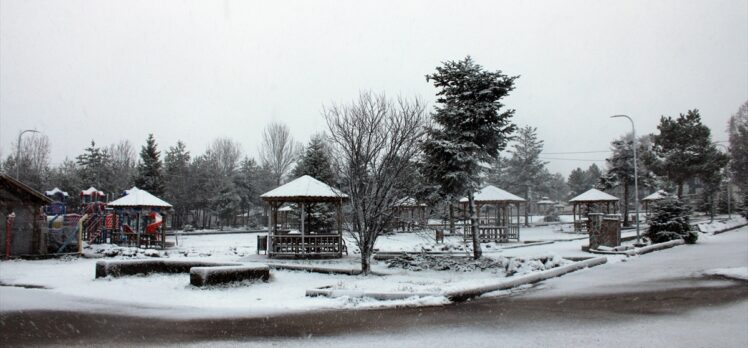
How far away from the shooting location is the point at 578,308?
9922 millimetres

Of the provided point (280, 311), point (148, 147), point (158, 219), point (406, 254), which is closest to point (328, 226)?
point (158, 219)

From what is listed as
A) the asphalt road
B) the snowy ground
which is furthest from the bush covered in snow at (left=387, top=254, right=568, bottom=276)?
the asphalt road

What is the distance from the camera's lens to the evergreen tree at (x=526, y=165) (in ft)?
217

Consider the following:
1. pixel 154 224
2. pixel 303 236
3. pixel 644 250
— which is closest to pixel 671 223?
pixel 644 250

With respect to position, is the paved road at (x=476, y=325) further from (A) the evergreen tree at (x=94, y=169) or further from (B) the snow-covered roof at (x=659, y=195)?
(A) the evergreen tree at (x=94, y=169)

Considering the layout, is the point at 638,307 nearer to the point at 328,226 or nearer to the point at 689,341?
the point at 689,341

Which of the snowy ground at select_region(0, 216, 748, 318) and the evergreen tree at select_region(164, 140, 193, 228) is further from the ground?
the evergreen tree at select_region(164, 140, 193, 228)

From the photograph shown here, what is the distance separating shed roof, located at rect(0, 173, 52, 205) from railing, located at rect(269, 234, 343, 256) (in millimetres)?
9855

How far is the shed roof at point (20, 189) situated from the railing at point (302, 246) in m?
9.86

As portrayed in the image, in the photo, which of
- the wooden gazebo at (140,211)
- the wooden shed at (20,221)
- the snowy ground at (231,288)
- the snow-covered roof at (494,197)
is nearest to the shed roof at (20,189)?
the wooden shed at (20,221)

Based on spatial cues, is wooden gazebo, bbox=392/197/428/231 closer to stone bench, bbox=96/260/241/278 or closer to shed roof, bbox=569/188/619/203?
stone bench, bbox=96/260/241/278

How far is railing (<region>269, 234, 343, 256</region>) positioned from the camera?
21.5 m

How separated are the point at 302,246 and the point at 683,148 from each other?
4384cm

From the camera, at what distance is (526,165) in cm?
6612
